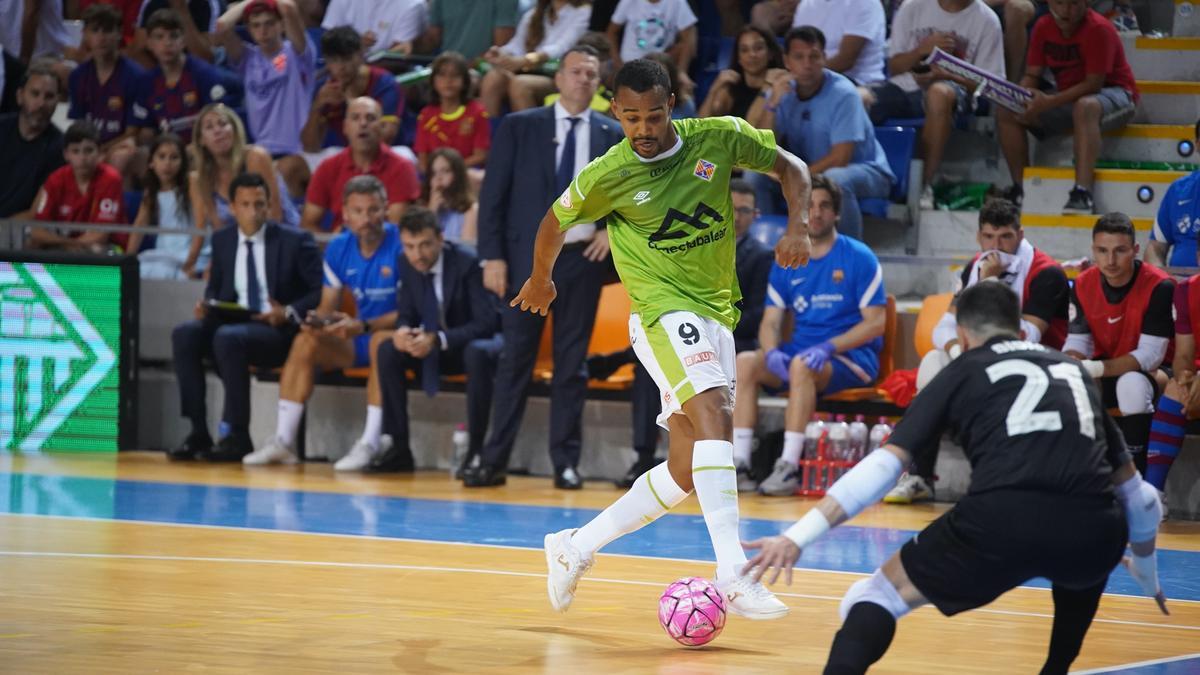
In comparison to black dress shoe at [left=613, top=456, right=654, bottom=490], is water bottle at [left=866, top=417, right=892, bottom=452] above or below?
above

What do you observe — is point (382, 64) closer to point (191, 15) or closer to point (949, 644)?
point (191, 15)

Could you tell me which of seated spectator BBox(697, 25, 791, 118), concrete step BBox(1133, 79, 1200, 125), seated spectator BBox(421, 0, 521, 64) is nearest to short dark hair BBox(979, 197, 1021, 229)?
seated spectator BBox(697, 25, 791, 118)

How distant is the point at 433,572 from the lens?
6949 millimetres

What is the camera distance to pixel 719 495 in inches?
226

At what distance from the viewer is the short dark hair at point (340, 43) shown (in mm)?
13117

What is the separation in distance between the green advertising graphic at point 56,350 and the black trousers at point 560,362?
330 centimetres

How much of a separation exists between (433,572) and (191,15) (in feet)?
30.9

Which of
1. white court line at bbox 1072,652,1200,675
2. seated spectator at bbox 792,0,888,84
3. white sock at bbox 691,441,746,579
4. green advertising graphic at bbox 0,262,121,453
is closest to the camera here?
white court line at bbox 1072,652,1200,675

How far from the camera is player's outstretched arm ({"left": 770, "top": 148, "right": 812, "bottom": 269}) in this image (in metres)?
6.05

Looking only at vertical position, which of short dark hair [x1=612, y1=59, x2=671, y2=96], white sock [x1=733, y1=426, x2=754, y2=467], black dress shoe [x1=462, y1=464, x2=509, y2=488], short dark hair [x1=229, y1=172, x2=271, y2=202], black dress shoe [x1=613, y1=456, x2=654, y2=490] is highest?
short dark hair [x1=612, y1=59, x2=671, y2=96]

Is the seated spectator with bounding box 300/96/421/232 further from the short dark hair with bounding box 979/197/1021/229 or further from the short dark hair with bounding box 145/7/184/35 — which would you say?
the short dark hair with bounding box 979/197/1021/229

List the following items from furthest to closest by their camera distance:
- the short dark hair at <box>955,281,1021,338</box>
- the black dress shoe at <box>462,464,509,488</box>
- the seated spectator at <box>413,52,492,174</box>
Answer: the seated spectator at <box>413,52,492,174</box>
the black dress shoe at <box>462,464,509,488</box>
the short dark hair at <box>955,281,1021,338</box>

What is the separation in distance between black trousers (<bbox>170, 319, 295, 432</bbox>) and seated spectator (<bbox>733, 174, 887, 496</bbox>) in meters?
3.56

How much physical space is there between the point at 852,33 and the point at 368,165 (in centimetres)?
379
